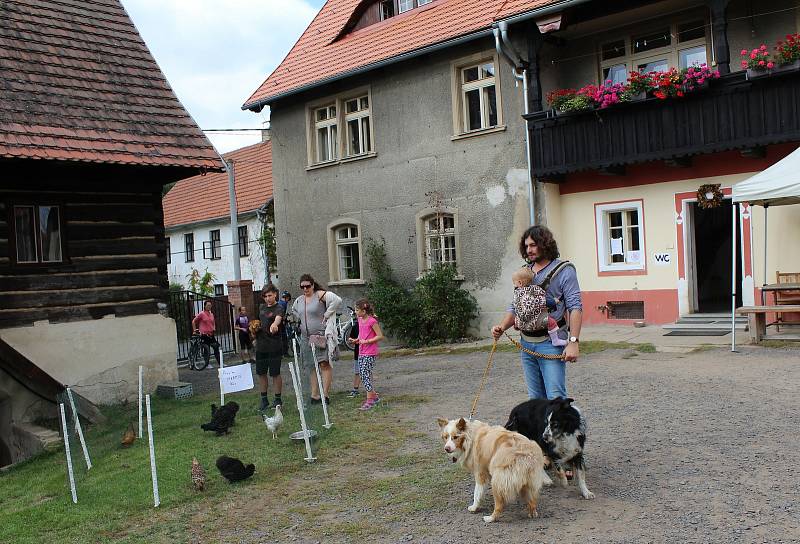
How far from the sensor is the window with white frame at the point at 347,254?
21.1 metres

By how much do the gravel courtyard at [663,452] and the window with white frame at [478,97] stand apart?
24.9 ft

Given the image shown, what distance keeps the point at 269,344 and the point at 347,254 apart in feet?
37.0

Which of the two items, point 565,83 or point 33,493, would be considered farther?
point 565,83

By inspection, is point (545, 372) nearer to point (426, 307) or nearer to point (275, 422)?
point (275, 422)

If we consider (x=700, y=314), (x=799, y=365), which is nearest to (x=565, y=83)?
(x=700, y=314)

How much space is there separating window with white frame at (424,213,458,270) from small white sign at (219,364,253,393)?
9498mm

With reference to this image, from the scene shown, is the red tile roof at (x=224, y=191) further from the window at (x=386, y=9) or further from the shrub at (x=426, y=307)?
the shrub at (x=426, y=307)

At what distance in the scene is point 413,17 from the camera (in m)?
20.1

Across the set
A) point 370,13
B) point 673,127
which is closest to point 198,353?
point 370,13

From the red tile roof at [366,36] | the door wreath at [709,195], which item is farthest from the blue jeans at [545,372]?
the red tile roof at [366,36]

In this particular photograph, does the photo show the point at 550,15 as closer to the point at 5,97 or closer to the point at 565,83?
the point at 565,83

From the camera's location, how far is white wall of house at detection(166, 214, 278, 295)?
30.9 metres

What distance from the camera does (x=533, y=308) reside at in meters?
5.90

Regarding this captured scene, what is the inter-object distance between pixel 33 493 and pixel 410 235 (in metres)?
12.3
